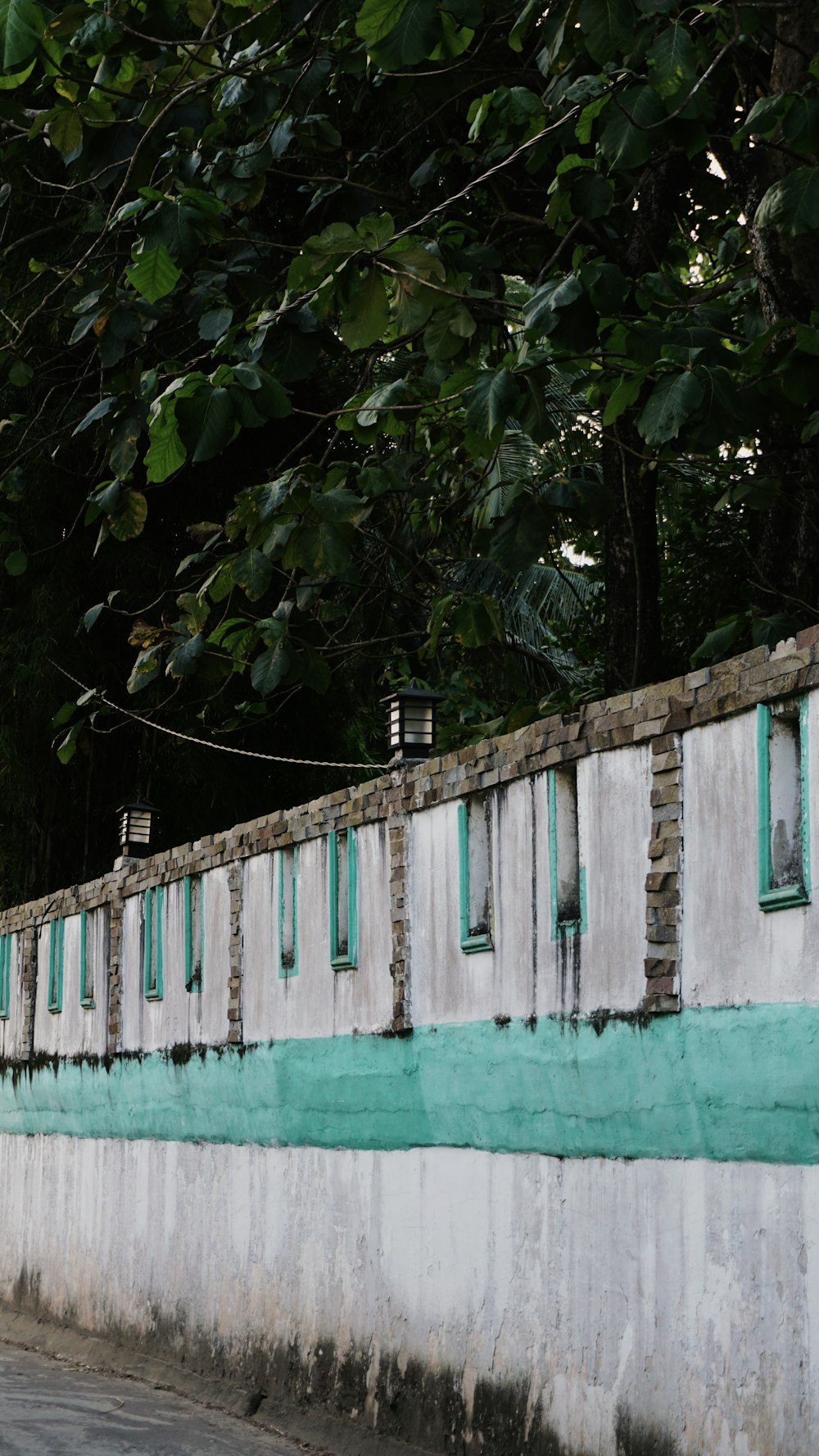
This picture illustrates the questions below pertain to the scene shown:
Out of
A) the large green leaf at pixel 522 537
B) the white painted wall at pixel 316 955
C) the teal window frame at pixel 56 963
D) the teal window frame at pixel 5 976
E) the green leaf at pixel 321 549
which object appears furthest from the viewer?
the teal window frame at pixel 5 976

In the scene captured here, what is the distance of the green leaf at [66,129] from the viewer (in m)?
7.86

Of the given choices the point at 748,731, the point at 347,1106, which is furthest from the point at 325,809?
the point at 748,731

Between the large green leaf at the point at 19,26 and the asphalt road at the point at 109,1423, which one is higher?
the large green leaf at the point at 19,26

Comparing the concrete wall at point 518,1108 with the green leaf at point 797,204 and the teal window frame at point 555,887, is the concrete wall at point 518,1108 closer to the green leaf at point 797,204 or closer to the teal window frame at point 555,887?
the teal window frame at point 555,887

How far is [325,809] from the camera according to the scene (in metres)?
9.96

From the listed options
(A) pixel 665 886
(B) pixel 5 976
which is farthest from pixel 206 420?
(B) pixel 5 976

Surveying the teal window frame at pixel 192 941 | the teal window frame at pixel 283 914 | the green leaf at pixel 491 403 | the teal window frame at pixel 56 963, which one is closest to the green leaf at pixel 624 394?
the green leaf at pixel 491 403

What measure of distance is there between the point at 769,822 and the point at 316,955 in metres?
4.09

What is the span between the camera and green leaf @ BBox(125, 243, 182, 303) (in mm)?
7539

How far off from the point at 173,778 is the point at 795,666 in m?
10.8

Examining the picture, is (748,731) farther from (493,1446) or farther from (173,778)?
(173,778)

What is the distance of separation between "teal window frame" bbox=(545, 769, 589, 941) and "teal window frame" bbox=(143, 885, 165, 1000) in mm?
5164

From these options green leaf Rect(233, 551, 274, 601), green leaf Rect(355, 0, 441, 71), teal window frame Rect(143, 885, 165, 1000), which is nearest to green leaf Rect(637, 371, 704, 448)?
green leaf Rect(355, 0, 441, 71)

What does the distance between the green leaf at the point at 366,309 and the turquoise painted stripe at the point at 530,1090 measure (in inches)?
99.2
